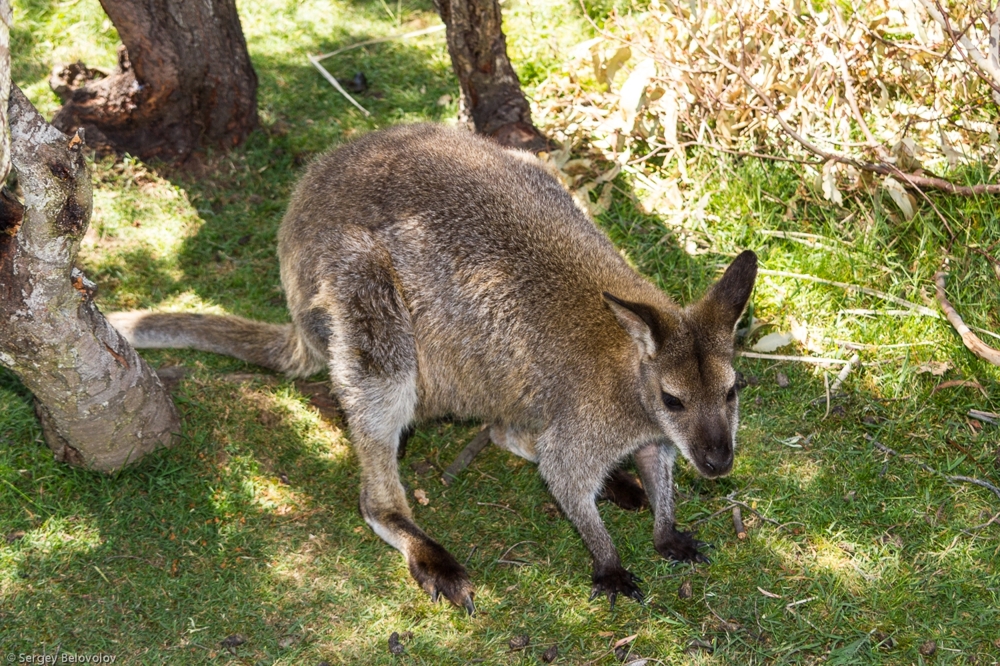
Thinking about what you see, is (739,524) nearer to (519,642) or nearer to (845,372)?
(845,372)

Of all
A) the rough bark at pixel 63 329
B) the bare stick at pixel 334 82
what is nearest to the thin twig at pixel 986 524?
the rough bark at pixel 63 329

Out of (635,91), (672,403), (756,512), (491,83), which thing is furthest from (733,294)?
(491,83)

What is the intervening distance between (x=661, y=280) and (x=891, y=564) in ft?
6.87

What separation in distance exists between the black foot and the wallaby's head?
0.69 meters

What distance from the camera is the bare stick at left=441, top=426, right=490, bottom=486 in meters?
5.18

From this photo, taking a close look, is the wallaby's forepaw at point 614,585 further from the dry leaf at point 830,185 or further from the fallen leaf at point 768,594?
the dry leaf at point 830,185

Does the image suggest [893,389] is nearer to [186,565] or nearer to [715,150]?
[715,150]

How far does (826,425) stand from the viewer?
5234 millimetres

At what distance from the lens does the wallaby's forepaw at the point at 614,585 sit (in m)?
4.46

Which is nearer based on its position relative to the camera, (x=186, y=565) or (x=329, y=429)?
(x=186, y=565)

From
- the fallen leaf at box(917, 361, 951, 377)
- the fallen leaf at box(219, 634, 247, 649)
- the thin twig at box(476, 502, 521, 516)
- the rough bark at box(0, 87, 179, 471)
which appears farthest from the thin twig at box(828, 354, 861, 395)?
the rough bark at box(0, 87, 179, 471)

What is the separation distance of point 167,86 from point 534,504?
3.54 meters

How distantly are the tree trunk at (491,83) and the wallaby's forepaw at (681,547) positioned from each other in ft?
9.23

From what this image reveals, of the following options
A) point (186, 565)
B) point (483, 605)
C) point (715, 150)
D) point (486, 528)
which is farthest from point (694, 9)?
point (186, 565)
